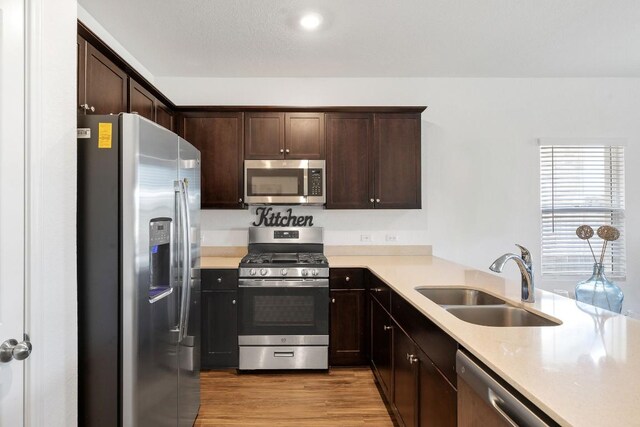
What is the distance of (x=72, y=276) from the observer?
1.38 meters

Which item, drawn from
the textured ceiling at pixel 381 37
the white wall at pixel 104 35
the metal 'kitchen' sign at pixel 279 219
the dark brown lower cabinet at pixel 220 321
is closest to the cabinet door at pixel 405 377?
the dark brown lower cabinet at pixel 220 321

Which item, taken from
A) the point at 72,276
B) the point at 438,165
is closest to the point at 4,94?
the point at 72,276

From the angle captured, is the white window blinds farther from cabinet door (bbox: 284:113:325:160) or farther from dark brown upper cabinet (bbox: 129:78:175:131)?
dark brown upper cabinet (bbox: 129:78:175:131)

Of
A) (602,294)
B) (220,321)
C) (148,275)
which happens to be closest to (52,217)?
(148,275)

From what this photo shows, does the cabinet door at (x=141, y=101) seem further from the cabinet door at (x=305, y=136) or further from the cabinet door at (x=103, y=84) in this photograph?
the cabinet door at (x=305, y=136)

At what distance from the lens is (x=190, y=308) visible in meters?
2.03

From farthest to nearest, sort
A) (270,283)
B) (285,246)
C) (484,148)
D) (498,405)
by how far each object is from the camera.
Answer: (484,148)
(285,246)
(270,283)
(498,405)

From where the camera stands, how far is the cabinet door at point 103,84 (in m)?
1.91

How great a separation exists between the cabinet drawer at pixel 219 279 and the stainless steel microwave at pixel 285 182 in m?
0.69

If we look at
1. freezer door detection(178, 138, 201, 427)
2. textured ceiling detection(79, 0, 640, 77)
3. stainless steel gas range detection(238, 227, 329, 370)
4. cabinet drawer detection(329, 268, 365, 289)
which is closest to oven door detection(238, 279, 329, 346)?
stainless steel gas range detection(238, 227, 329, 370)

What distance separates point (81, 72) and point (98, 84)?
167 millimetres

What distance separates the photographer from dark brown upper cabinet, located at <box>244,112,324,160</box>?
328 cm

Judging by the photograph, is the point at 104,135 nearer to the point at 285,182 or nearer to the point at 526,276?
the point at 285,182

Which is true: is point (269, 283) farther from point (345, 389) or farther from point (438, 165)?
point (438, 165)
